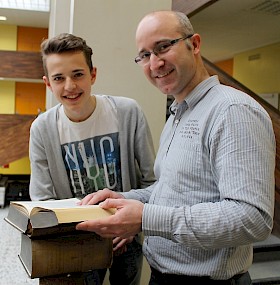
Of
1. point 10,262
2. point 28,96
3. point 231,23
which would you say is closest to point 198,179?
point 10,262

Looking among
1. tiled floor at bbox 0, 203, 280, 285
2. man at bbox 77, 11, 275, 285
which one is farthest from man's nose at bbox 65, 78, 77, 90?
tiled floor at bbox 0, 203, 280, 285

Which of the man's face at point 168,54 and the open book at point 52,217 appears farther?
the man's face at point 168,54

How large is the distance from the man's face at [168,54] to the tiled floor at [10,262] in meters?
2.54

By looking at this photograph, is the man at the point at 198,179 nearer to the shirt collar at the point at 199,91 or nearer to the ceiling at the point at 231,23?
the shirt collar at the point at 199,91

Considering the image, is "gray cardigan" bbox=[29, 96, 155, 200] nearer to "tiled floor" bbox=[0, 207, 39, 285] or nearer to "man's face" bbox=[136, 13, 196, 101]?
"man's face" bbox=[136, 13, 196, 101]

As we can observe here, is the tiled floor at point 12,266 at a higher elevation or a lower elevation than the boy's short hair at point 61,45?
lower

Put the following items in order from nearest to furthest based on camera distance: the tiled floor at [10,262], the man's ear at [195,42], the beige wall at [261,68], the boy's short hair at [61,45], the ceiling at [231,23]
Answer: the man's ear at [195,42]
the boy's short hair at [61,45]
the tiled floor at [10,262]
the ceiling at [231,23]
the beige wall at [261,68]

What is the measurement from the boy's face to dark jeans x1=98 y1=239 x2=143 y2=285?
24.9 inches

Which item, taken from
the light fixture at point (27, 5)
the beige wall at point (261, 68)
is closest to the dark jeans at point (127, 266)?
the beige wall at point (261, 68)

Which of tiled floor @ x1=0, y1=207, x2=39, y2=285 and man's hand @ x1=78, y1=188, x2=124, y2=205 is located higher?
man's hand @ x1=78, y1=188, x2=124, y2=205

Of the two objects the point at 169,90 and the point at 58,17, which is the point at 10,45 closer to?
the point at 58,17

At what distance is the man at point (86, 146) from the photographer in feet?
4.83

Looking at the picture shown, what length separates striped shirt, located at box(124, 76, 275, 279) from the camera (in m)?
0.87

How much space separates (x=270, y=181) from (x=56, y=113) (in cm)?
98
